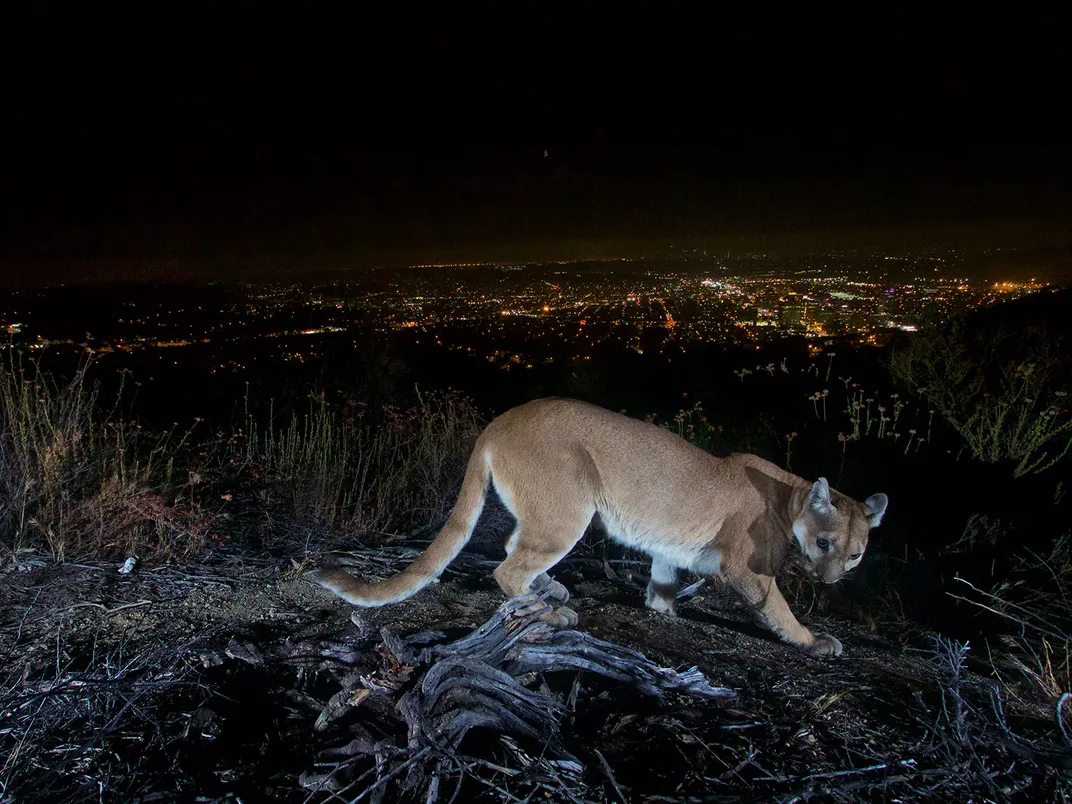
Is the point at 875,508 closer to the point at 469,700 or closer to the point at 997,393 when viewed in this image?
the point at 469,700

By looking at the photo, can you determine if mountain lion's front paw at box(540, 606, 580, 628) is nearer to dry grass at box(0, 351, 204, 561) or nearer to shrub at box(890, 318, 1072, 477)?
dry grass at box(0, 351, 204, 561)

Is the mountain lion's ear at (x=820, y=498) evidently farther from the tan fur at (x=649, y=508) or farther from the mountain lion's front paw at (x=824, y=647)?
the mountain lion's front paw at (x=824, y=647)

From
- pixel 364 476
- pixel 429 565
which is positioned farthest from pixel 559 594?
pixel 364 476

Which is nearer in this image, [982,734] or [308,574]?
[982,734]

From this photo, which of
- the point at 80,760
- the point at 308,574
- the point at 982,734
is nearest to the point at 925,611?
the point at 982,734

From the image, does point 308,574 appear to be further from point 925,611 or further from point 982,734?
point 925,611

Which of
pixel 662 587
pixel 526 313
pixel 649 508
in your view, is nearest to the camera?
pixel 649 508
